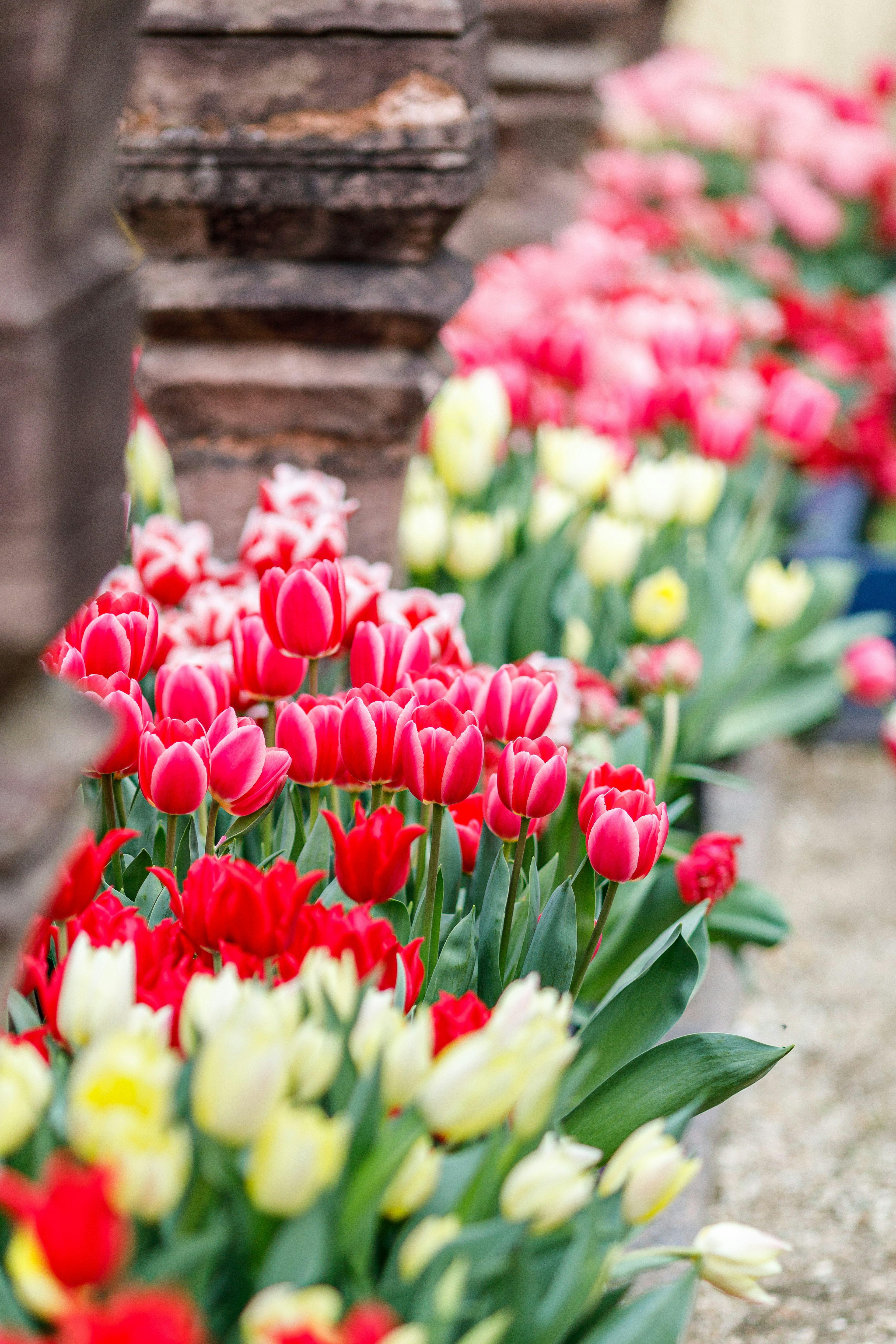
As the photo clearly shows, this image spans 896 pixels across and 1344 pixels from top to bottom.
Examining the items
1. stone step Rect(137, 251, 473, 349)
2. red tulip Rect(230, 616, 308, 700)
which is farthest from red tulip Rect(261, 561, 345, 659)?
stone step Rect(137, 251, 473, 349)

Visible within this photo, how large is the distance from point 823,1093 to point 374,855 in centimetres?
141

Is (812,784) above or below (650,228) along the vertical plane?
below

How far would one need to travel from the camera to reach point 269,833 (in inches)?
54.3

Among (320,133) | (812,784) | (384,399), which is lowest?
(812,784)

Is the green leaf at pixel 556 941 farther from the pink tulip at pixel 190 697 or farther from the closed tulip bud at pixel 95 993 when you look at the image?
the closed tulip bud at pixel 95 993

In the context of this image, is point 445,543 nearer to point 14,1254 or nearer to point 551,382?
point 551,382

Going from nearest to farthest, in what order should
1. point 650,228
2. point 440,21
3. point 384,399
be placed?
point 440,21 → point 384,399 → point 650,228

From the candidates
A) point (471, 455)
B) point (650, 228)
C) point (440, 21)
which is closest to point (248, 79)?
point (440, 21)

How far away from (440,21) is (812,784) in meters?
2.04

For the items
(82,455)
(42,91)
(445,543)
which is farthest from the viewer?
(445,543)

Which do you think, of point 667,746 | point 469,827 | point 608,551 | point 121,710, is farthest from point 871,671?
point 121,710

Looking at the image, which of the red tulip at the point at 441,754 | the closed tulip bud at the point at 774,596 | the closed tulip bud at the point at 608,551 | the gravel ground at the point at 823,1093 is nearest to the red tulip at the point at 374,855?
the red tulip at the point at 441,754

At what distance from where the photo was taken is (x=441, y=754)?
1.15 m

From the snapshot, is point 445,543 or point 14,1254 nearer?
point 14,1254
